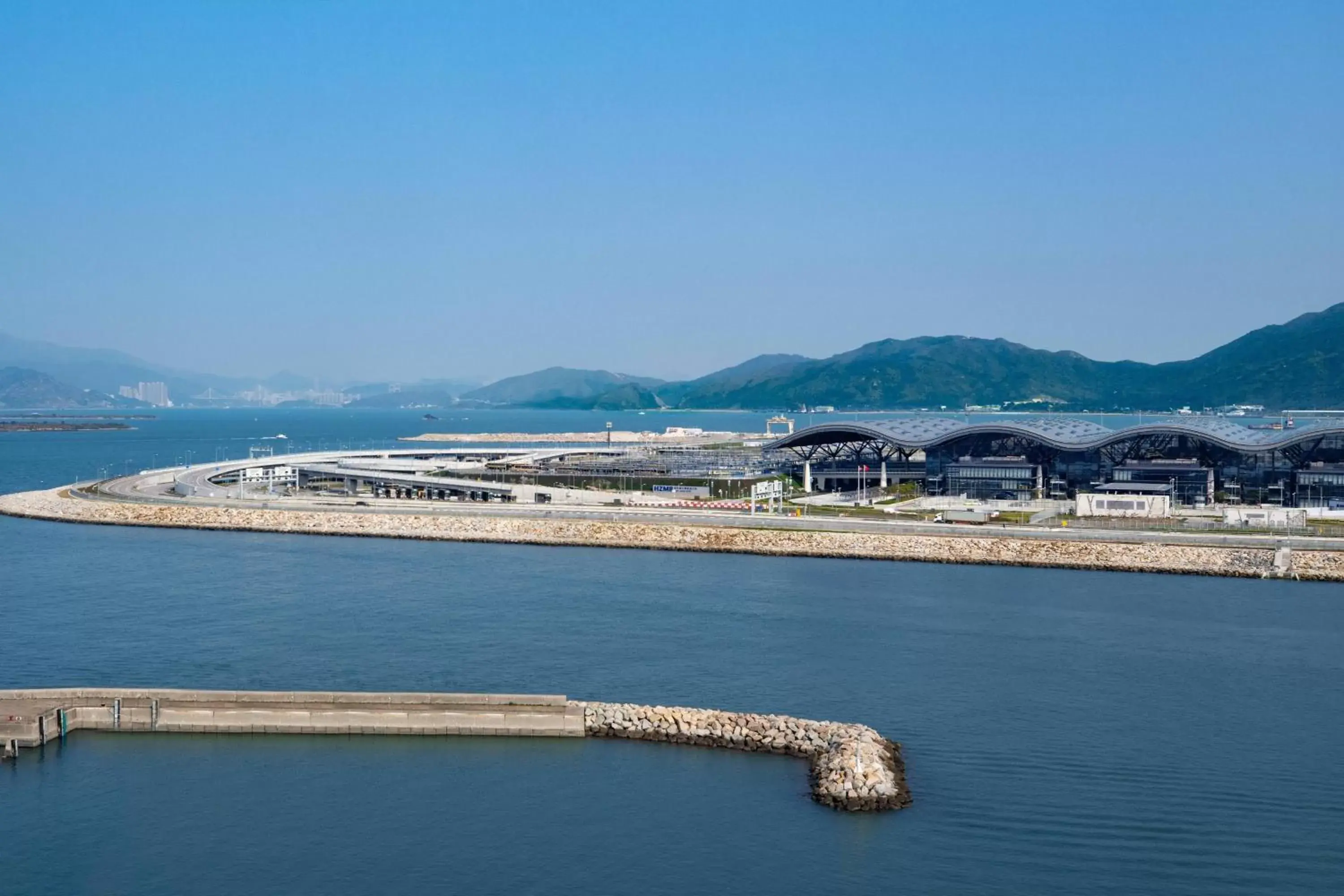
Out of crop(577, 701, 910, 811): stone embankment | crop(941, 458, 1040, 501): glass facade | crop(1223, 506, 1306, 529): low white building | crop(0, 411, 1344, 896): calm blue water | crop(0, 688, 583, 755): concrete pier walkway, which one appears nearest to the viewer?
crop(0, 411, 1344, 896): calm blue water

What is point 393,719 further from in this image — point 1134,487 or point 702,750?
point 1134,487

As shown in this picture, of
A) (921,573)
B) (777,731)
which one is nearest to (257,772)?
(777,731)

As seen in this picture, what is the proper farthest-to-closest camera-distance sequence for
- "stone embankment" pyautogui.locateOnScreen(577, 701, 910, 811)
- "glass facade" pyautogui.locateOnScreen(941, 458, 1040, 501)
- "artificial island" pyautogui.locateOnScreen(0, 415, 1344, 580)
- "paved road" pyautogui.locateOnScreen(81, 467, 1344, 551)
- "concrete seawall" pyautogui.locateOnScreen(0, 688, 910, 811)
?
"glass facade" pyautogui.locateOnScreen(941, 458, 1040, 501) < "artificial island" pyautogui.locateOnScreen(0, 415, 1344, 580) < "paved road" pyautogui.locateOnScreen(81, 467, 1344, 551) < "concrete seawall" pyautogui.locateOnScreen(0, 688, 910, 811) < "stone embankment" pyautogui.locateOnScreen(577, 701, 910, 811)

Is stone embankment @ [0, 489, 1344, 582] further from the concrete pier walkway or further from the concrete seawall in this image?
the concrete pier walkway

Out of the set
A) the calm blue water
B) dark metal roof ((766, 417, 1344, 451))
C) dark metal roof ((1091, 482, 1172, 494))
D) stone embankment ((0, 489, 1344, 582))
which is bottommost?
the calm blue water

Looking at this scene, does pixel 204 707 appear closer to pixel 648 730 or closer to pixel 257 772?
pixel 257 772

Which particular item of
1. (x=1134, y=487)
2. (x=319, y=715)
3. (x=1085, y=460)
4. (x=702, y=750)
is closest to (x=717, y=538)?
(x=1134, y=487)

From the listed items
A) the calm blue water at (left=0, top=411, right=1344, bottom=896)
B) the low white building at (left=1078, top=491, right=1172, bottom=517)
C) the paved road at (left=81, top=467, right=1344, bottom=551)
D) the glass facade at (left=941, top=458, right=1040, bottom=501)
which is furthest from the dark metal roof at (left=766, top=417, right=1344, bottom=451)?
the calm blue water at (left=0, top=411, right=1344, bottom=896)
